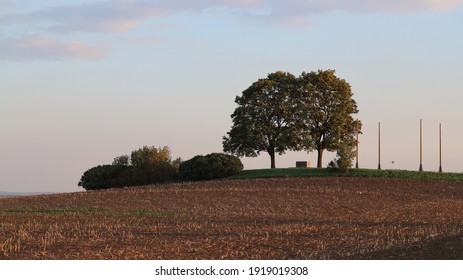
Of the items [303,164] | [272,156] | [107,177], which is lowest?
[107,177]

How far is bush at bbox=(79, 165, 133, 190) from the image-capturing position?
6500cm

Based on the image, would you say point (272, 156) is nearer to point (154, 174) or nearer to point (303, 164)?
point (303, 164)

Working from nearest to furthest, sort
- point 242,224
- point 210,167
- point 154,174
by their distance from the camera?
point 242,224
point 210,167
point 154,174

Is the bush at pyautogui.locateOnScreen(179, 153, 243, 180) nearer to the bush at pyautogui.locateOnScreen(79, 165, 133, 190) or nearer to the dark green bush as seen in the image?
the dark green bush

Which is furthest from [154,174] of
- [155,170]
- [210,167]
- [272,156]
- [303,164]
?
[303,164]

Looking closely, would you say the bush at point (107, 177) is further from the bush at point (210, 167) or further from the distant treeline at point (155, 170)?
the bush at point (210, 167)

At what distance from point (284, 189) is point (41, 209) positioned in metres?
17.5

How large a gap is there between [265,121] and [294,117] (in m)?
→ 2.88

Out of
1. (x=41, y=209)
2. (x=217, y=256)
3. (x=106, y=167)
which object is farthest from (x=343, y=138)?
(x=217, y=256)

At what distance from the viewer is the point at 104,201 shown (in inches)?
1588

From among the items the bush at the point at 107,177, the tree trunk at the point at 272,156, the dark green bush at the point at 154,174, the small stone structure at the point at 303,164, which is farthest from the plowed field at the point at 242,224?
Answer: the tree trunk at the point at 272,156

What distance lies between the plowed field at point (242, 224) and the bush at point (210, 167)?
12.5 m

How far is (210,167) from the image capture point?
62.3m

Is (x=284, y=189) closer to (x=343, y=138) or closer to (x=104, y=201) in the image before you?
(x=104, y=201)
